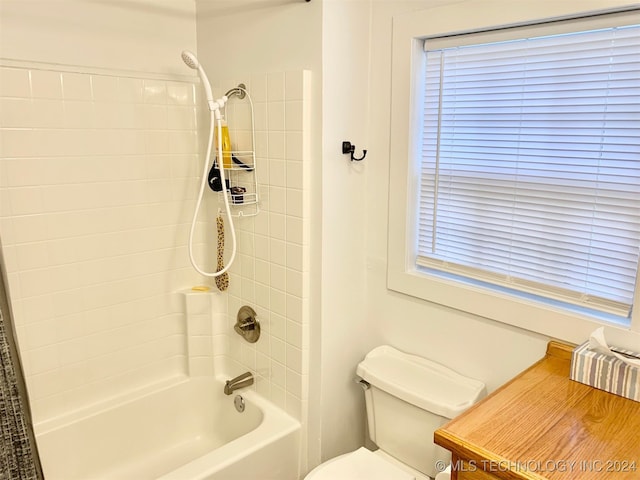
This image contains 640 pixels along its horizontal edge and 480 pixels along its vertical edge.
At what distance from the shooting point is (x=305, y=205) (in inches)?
71.5

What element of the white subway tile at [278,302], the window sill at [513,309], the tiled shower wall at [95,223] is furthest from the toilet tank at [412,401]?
the tiled shower wall at [95,223]

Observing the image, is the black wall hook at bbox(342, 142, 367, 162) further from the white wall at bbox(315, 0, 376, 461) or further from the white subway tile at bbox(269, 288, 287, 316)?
the white subway tile at bbox(269, 288, 287, 316)

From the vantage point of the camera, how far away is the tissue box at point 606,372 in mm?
1309

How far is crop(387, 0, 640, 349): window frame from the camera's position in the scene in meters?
1.44

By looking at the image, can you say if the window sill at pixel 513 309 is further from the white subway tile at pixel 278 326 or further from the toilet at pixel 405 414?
the white subway tile at pixel 278 326

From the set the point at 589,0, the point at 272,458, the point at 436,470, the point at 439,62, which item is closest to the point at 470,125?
the point at 439,62

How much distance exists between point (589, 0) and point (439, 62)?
1.64 feet

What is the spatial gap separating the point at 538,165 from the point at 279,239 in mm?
936

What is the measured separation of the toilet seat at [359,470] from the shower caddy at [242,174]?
0.97 meters

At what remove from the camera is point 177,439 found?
2.28 m

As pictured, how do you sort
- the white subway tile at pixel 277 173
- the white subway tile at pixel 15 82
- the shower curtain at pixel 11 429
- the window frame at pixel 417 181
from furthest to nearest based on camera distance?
1. the white subway tile at pixel 277 173
2. the white subway tile at pixel 15 82
3. the shower curtain at pixel 11 429
4. the window frame at pixel 417 181

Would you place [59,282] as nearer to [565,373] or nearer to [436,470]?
[436,470]

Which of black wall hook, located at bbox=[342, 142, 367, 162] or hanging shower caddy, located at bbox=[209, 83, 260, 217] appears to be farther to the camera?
hanging shower caddy, located at bbox=[209, 83, 260, 217]

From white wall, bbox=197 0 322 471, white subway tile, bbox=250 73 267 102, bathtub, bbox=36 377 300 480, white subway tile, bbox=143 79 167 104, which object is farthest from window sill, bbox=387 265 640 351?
white subway tile, bbox=143 79 167 104
